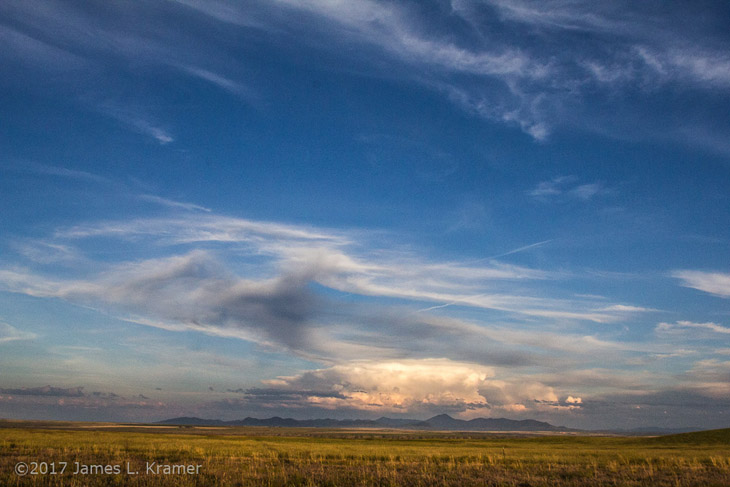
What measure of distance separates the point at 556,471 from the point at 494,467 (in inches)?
160

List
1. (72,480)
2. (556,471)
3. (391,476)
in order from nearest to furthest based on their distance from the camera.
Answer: (72,480) < (391,476) < (556,471)

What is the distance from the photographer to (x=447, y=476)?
27141mm

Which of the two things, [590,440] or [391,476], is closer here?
[391,476]

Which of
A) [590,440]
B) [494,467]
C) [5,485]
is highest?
[5,485]

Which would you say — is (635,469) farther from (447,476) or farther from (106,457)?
(106,457)

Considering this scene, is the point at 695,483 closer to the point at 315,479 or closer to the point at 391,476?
the point at 391,476

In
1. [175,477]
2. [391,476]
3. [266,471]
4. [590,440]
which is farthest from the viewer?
[590,440]

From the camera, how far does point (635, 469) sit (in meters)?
32.2

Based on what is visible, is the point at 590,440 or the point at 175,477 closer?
the point at 175,477

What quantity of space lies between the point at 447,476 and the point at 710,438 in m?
78.6

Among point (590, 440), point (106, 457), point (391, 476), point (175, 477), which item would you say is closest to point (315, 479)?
point (391, 476)

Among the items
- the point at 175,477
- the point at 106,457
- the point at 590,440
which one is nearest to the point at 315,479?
the point at 175,477

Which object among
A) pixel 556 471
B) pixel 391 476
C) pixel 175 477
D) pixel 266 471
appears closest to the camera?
pixel 175 477

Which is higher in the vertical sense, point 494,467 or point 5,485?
point 5,485
